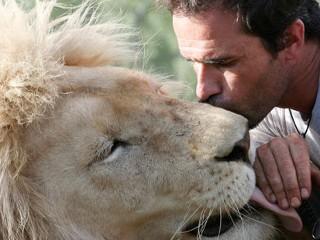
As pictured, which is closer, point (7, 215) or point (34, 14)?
point (7, 215)

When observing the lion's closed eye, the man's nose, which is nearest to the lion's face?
the lion's closed eye

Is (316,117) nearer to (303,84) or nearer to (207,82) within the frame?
(303,84)

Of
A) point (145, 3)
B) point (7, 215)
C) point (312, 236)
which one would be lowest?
point (145, 3)

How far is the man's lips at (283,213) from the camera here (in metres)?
1.89

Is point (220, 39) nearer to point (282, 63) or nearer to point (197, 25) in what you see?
point (197, 25)

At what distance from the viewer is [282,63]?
2.49 metres

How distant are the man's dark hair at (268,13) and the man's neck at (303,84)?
90 mm

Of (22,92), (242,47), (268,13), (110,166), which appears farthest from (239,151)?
(268,13)

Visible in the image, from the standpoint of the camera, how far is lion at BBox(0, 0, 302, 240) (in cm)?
180

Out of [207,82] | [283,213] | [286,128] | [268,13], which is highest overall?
[268,13]

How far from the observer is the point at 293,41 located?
2.51 m

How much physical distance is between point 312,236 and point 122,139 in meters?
0.62

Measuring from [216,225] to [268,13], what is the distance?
0.86 m

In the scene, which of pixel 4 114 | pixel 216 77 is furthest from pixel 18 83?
pixel 216 77
